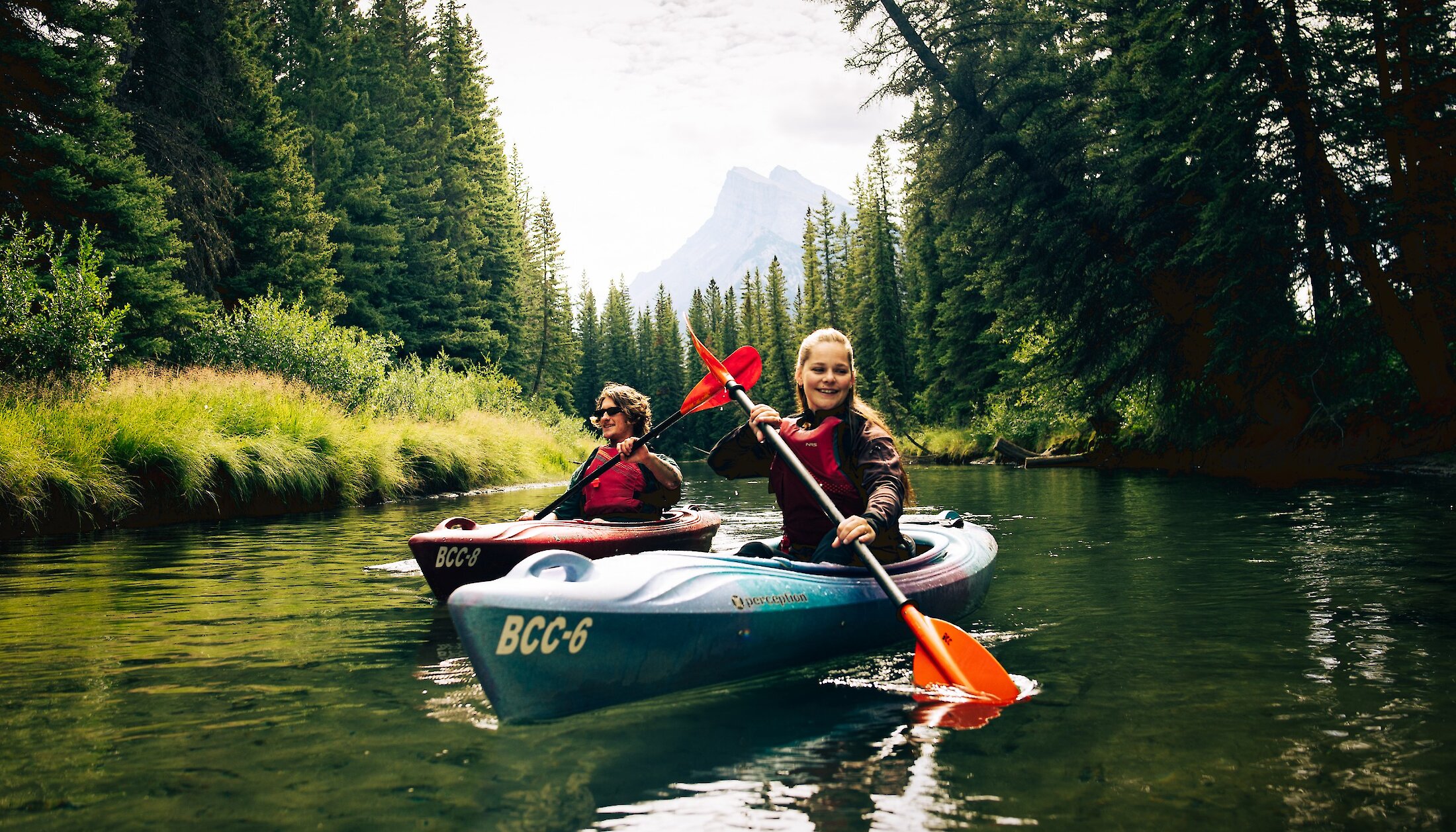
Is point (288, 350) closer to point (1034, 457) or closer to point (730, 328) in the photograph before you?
point (1034, 457)

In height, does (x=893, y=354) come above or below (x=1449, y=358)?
above

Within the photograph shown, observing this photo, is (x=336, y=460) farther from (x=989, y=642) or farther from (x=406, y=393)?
(x=989, y=642)

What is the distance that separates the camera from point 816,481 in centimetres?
483

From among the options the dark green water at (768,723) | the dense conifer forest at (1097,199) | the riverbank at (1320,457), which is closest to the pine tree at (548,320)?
the dense conifer forest at (1097,199)

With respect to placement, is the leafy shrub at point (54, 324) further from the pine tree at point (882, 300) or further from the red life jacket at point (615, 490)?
the pine tree at point (882, 300)

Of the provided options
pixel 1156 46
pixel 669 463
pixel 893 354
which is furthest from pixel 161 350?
pixel 893 354

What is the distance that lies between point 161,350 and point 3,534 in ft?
24.6

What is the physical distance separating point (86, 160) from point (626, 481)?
13.3 meters

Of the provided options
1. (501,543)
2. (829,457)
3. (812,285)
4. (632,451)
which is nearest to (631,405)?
(632,451)

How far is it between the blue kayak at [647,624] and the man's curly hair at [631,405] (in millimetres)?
2690

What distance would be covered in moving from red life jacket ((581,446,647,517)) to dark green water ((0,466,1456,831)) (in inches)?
55.1

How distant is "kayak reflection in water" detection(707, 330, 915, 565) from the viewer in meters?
4.71

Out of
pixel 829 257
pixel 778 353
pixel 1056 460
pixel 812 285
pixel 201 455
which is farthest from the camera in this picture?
pixel 829 257

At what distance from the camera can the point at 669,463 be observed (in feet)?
23.1
